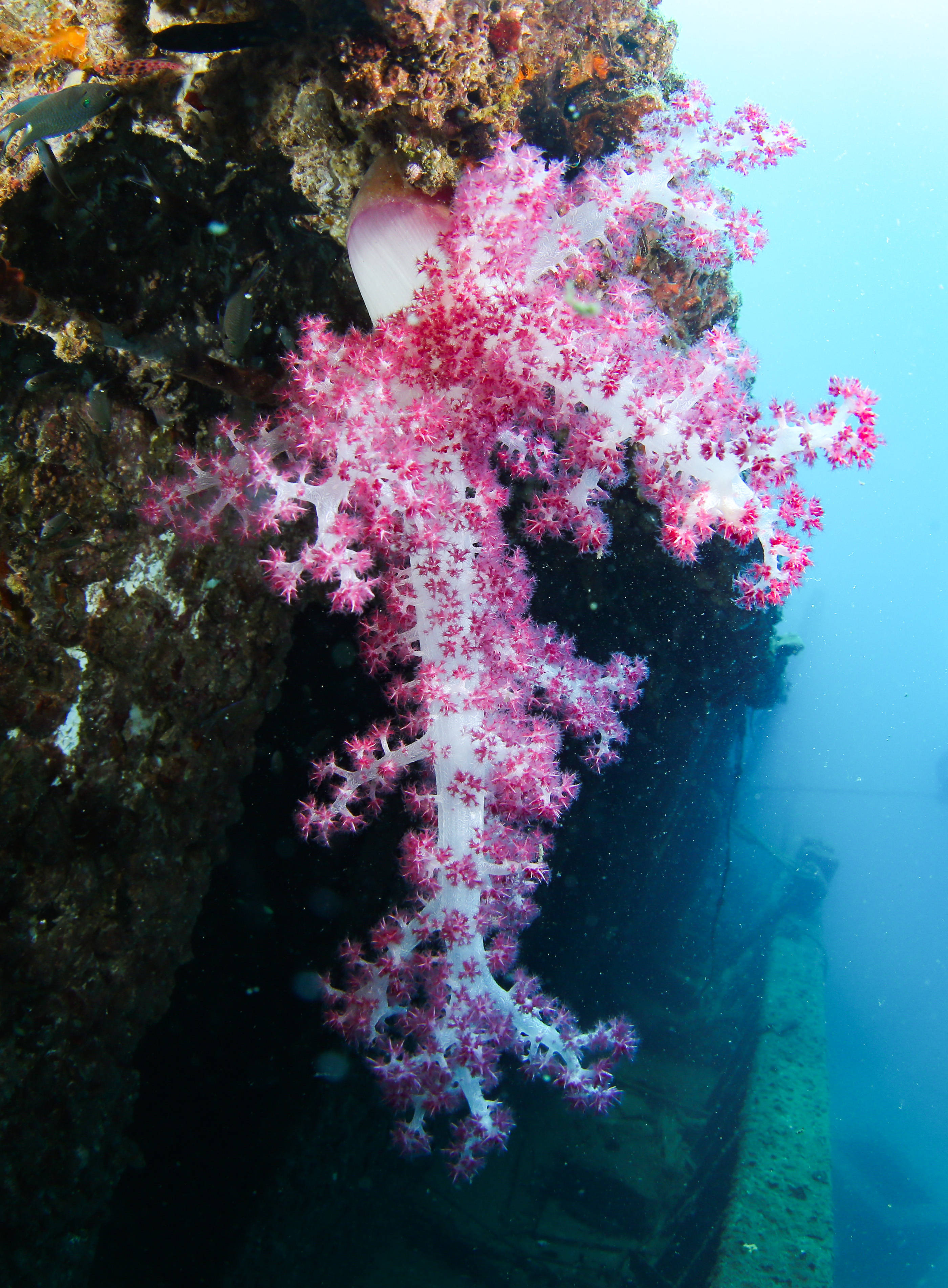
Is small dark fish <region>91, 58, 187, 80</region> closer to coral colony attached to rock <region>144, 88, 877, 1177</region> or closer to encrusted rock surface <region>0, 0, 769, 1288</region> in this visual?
encrusted rock surface <region>0, 0, 769, 1288</region>

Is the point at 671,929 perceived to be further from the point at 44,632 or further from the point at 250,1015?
the point at 44,632

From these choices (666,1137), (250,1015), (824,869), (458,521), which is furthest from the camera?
(824,869)

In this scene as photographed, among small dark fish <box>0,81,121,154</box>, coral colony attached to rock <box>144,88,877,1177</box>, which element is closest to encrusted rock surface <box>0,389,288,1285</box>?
coral colony attached to rock <box>144,88,877,1177</box>

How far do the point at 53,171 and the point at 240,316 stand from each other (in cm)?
67

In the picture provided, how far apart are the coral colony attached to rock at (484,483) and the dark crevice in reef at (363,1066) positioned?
3.62 ft

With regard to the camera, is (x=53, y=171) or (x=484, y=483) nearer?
(x=53, y=171)

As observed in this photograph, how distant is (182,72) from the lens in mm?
2324

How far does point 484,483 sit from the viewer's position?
8.34 ft

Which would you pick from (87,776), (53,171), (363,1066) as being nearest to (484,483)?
(53,171)

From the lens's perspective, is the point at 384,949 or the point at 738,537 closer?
the point at 738,537

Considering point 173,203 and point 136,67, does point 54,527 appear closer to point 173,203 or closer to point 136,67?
point 173,203

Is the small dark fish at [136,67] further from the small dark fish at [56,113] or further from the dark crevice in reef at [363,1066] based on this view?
the dark crevice in reef at [363,1066]

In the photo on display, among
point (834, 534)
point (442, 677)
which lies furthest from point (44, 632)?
point (834, 534)

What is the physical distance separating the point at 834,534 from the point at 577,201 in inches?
5608
